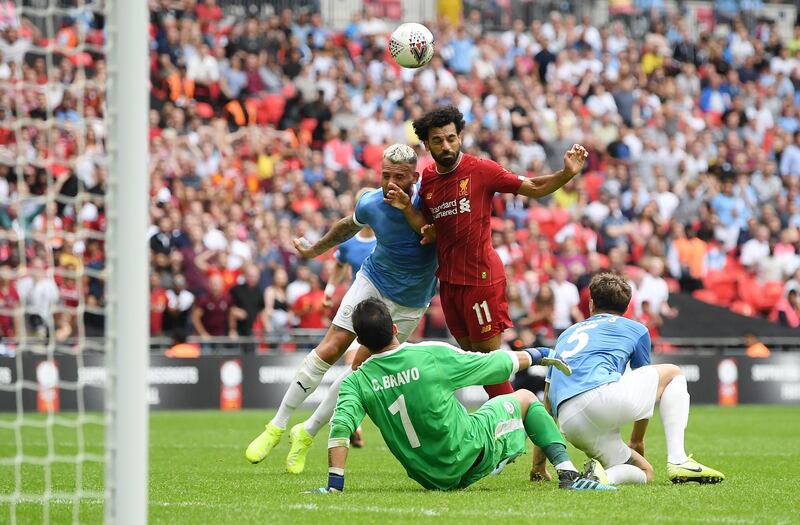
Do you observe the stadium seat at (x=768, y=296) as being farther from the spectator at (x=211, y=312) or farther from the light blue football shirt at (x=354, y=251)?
the light blue football shirt at (x=354, y=251)

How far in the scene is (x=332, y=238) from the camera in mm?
10250

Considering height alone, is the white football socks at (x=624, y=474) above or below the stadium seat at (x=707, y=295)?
above

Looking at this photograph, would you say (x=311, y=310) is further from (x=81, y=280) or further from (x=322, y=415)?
(x=322, y=415)

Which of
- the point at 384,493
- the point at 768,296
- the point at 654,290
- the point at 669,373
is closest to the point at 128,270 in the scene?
the point at 384,493

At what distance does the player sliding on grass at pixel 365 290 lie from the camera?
32.7 ft

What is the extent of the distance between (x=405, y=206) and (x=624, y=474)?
8.52 feet

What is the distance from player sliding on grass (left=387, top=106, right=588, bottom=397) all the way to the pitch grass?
48.6 inches

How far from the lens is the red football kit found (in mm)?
9656

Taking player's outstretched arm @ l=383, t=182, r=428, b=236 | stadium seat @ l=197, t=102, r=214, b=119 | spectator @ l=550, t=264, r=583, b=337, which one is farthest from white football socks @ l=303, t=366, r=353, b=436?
stadium seat @ l=197, t=102, r=214, b=119

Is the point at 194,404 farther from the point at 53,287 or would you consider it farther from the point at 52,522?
the point at 52,522

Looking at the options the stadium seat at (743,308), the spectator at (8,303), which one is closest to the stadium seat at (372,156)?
the stadium seat at (743,308)

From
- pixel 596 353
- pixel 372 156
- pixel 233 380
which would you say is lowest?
pixel 233 380

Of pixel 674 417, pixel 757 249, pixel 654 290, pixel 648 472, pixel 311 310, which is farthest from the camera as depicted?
pixel 757 249

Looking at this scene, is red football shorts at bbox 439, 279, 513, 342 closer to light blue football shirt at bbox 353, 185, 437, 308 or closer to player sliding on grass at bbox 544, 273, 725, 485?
light blue football shirt at bbox 353, 185, 437, 308
